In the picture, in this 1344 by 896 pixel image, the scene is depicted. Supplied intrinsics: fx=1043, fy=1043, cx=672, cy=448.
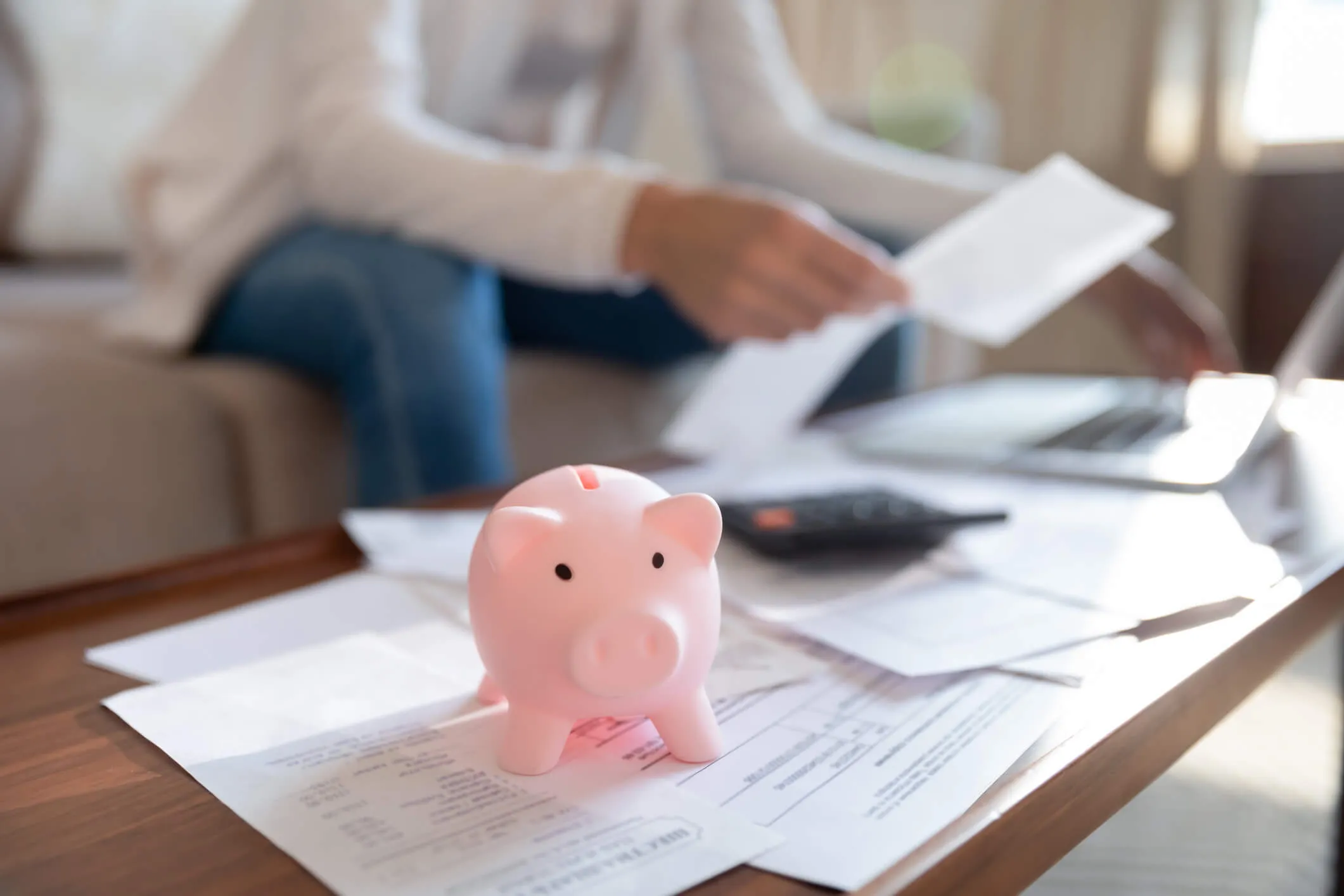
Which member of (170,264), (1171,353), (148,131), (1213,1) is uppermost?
(1213,1)

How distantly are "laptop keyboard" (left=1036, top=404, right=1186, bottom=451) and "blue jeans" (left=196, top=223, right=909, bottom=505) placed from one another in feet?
1.36

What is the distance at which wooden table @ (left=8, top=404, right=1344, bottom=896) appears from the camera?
0.24 m

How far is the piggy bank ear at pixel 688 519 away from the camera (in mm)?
294

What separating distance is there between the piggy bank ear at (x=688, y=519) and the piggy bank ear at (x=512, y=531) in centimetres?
3

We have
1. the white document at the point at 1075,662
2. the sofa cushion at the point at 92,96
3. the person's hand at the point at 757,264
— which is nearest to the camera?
the white document at the point at 1075,662

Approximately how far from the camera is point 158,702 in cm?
34

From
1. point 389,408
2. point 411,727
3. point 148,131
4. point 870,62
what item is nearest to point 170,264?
point 389,408

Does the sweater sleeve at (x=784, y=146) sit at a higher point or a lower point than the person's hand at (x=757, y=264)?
higher

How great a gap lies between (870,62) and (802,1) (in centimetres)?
21

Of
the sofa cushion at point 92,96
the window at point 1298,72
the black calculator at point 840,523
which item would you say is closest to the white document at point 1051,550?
the black calculator at point 840,523

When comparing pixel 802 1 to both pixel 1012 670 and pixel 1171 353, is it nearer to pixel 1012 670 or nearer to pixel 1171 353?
pixel 1171 353

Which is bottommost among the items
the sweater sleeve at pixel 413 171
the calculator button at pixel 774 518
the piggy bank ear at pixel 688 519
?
the calculator button at pixel 774 518

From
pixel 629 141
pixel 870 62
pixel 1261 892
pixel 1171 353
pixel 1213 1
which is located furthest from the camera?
pixel 870 62

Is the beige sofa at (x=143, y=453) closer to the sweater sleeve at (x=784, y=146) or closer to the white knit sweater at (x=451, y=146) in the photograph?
the white knit sweater at (x=451, y=146)
